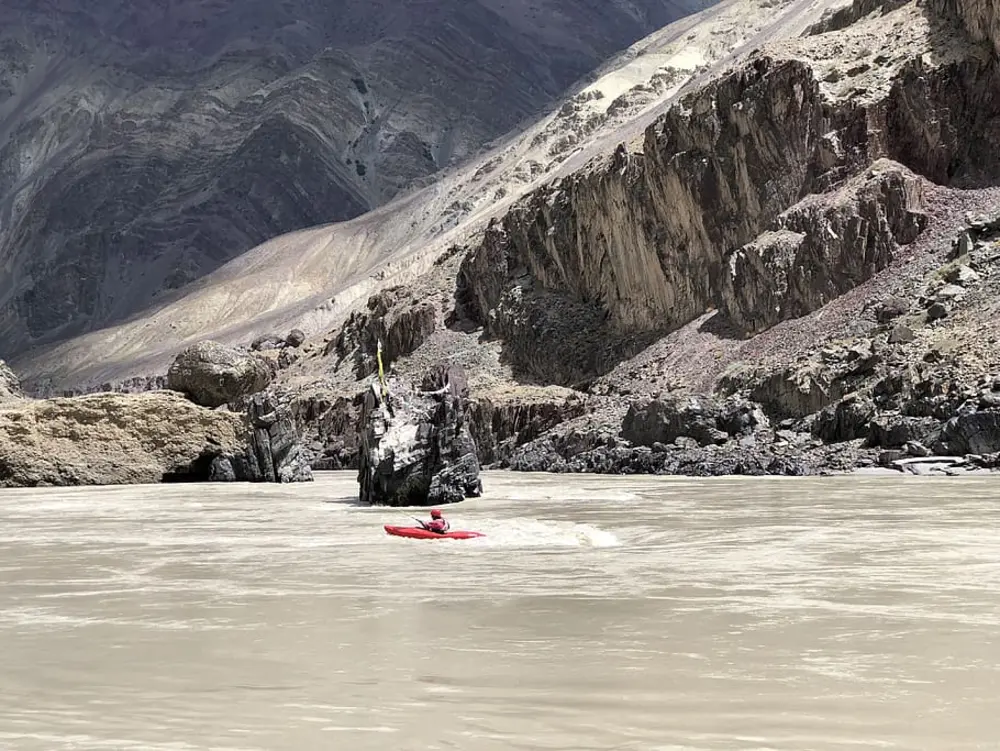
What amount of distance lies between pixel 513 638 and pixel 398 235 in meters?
126

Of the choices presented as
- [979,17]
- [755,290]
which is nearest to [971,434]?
[755,290]

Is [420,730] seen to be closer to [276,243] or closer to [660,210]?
[660,210]

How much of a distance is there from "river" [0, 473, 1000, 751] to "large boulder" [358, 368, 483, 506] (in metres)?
6.36

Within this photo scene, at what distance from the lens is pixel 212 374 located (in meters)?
39.5

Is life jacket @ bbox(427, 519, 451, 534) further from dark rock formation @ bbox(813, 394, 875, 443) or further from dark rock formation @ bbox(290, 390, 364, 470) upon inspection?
dark rock formation @ bbox(290, 390, 364, 470)

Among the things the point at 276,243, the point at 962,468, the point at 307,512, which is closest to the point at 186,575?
the point at 307,512

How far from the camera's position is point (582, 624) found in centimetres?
991

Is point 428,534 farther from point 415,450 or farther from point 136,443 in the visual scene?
point 136,443

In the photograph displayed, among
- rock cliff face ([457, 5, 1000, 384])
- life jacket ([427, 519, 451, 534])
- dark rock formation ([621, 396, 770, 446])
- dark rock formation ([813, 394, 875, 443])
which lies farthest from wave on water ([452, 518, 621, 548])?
rock cliff face ([457, 5, 1000, 384])

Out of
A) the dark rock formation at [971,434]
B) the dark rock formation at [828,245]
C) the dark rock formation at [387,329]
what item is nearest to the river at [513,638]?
the dark rock formation at [971,434]

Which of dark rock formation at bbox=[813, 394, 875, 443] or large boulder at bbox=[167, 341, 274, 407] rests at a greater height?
large boulder at bbox=[167, 341, 274, 407]

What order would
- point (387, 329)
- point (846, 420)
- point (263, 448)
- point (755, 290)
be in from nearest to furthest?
point (263, 448), point (846, 420), point (755, 290), point (387, 329)

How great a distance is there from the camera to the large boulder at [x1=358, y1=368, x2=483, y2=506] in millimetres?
26438

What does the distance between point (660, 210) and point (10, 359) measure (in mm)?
121144
